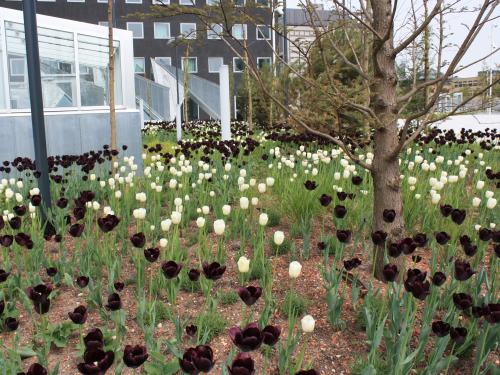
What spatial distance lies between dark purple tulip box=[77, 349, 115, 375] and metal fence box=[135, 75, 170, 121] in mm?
17231

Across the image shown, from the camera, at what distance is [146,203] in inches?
199

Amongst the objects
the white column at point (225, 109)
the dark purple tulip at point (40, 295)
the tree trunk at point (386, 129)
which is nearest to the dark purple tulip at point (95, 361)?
the dark purple tulip at point (40, 295)

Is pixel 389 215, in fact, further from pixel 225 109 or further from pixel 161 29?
pixel 161 29

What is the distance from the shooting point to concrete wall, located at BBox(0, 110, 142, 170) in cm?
716

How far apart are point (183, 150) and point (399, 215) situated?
158 inches

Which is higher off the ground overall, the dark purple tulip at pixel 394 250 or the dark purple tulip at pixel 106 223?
the dark purple tulip at pixel 106 223

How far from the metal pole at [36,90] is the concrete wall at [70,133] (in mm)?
3284

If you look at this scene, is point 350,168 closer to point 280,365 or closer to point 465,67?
point 465,67

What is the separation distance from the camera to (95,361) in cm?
151

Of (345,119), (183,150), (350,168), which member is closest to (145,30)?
(345,119)

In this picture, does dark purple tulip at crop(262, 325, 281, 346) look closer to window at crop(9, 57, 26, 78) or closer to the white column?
A: window at crop(9, 57, 26, 78)

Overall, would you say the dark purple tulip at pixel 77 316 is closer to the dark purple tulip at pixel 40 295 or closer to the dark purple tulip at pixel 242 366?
the dark purple tulip at pixel 40 295

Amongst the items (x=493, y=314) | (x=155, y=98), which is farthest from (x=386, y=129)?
(x=155, y=98)

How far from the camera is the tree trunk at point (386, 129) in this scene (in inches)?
121
